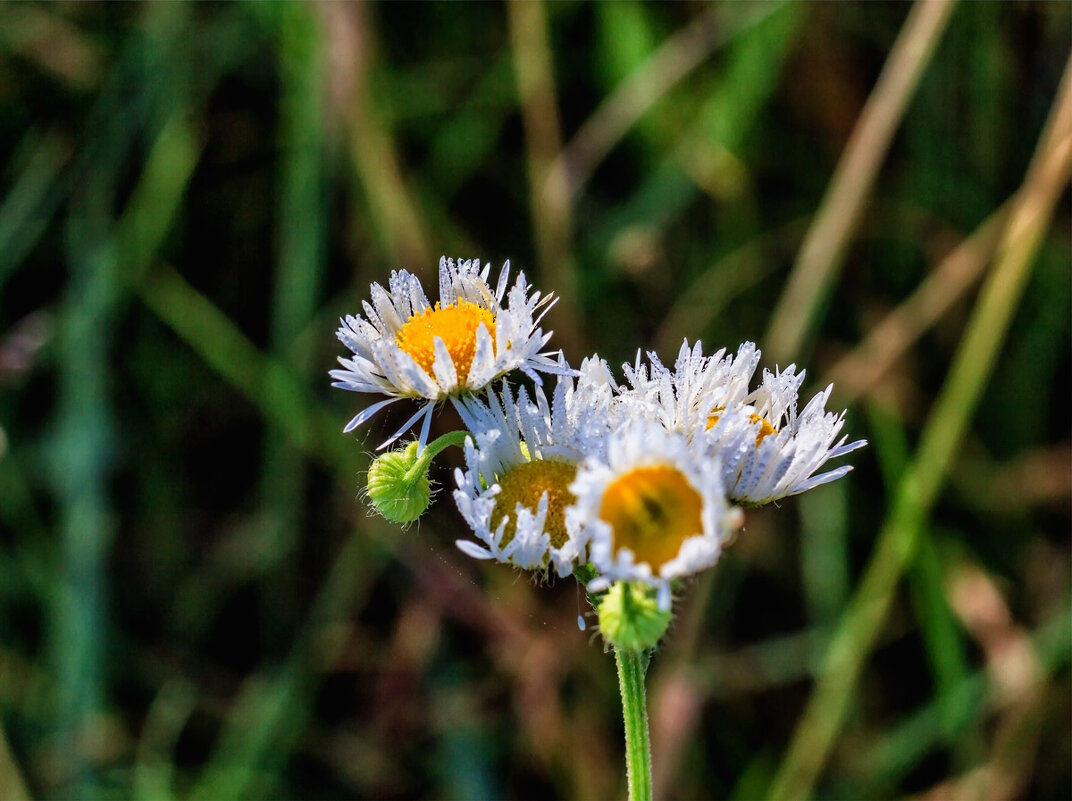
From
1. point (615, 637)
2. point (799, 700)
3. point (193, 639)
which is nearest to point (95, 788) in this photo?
point (193, 639)

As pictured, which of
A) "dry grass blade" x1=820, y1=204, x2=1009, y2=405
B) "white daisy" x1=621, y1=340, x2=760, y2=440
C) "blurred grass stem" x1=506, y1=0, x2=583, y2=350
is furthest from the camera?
"blurred grass stem" x1=506, y1=0, x2=583, y2=350

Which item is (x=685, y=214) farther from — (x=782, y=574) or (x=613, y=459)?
(x=613, y=459)

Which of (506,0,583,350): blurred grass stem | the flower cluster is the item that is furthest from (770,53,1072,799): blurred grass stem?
the flower cluster

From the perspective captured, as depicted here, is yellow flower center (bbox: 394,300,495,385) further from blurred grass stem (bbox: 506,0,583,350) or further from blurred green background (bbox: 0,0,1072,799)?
blurred grass stem (bbox: 506,0,583,350)

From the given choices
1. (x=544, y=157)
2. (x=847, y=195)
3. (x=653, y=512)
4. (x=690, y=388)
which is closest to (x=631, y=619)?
(x=653, y=512)

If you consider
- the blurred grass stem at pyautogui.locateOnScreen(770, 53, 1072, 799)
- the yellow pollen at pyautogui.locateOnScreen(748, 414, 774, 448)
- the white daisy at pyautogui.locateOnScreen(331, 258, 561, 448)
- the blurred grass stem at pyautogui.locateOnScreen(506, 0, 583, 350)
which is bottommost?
the yellow pollen at pyautogui.locateOnScreen(748, 414, 774, 448)

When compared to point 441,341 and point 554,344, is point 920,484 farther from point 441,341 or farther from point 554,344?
point 441,341

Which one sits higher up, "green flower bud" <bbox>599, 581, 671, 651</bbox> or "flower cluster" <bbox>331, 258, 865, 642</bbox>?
"flower cluster" <bbox>331, 258, 865, 642</bbox>

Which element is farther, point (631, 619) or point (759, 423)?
point (759, 423)

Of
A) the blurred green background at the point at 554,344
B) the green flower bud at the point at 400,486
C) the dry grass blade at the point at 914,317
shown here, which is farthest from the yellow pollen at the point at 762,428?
the dry grass blade at the point at 914,317

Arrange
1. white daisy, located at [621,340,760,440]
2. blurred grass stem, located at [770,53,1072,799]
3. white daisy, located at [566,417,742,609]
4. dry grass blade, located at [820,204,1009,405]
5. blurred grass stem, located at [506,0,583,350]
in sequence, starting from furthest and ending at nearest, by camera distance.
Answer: blurred grass stem, located at [506,0,583,350]
dry grass blade, located at [820,204,1009,405]
blurred grass stem, located at [770,53,1072,799]
white daisy, located at [621,340,760,440]
white daisy, located at [566,417,742,609]
